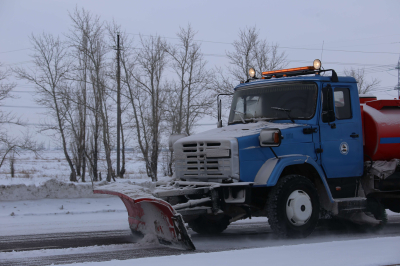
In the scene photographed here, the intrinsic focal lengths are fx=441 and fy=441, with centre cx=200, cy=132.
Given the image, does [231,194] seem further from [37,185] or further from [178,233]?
[37,185]

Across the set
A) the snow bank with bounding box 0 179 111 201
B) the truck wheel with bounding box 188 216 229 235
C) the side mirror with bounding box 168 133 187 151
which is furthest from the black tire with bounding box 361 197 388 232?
the snow bank with bounding box 0 179 111 201

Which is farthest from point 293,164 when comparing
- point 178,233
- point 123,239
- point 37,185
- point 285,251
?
point 37,185

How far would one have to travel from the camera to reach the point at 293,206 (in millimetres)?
7168

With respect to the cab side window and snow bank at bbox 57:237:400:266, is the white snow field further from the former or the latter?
the cab side window

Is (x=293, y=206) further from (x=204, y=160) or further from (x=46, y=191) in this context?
(x=46, y=191)

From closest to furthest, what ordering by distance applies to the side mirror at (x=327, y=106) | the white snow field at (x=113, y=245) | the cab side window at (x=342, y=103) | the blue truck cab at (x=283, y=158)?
the white snow field at (x=113, y=245) → the blue truck cab at (x=283, y=158) → the side mirror at (x=327, y=106) → the cab side window at (x=342, y=103)

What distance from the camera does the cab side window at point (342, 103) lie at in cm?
796

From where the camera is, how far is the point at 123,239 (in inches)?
303

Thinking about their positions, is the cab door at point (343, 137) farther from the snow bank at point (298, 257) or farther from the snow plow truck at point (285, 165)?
the snow bank at point (298, 257)

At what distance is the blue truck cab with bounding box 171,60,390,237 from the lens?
22.6 ft

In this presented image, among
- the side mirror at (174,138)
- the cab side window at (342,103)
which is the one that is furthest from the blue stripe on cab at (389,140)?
the side mirror at (174,138)

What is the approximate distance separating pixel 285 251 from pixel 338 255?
0.66m

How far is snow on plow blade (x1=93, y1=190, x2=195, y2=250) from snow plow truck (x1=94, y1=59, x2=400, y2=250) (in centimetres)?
2

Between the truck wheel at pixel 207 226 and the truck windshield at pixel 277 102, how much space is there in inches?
77.1
